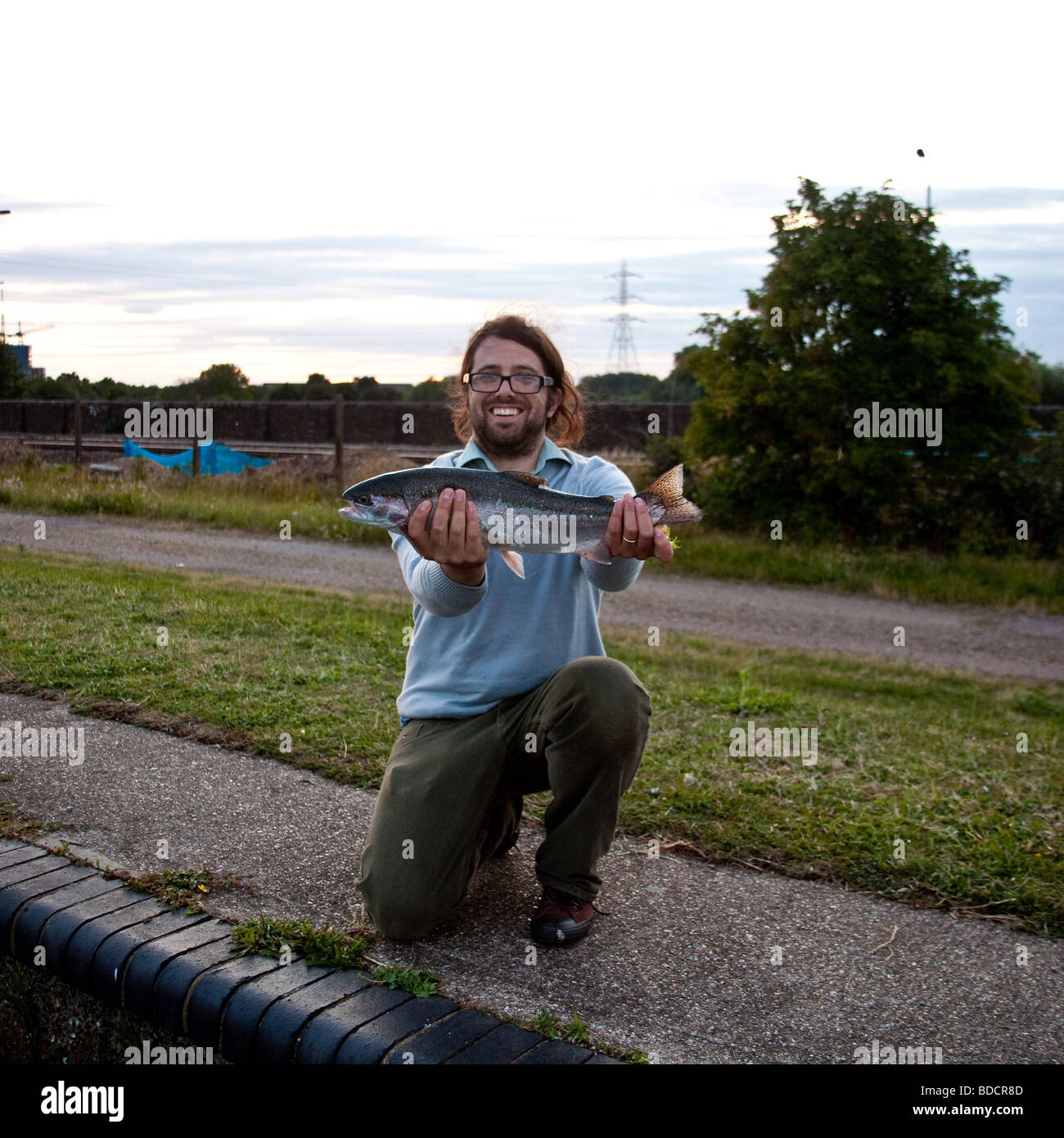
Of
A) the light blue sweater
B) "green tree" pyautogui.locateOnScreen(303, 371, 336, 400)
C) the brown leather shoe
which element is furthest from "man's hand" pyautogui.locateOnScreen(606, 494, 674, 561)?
"green tree" pyautogui.locateOnScreen(303, 371, 336, 400)

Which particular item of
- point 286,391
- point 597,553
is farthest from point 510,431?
point 286,391

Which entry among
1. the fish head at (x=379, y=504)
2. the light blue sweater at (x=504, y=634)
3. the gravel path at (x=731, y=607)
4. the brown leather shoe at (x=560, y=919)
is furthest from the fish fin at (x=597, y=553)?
the gravel path at (x=731, y=607)

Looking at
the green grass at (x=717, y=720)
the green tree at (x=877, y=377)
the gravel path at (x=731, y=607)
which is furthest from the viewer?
the green tree at (x=877, y=377)

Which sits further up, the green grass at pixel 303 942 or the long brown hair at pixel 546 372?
the long brown hair at pixel 546 372

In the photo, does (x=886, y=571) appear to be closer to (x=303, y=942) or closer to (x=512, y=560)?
(x=512, y=560)

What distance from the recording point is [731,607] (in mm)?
11547

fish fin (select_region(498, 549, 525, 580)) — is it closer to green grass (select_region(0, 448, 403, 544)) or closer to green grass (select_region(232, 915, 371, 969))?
green grass (select_region(232, 915, 371, 969))

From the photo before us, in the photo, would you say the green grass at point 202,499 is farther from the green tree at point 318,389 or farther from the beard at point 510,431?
the green tree at point 318,389

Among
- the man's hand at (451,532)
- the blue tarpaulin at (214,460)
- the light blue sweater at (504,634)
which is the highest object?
the blue tarpaulin at (214,460)

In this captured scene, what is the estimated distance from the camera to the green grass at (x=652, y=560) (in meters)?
12.4

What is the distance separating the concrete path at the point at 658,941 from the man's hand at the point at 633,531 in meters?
1.26
